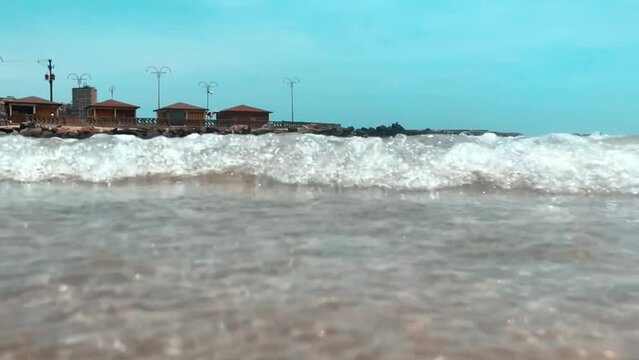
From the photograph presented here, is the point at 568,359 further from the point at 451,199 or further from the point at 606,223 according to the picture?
the point at 451,199

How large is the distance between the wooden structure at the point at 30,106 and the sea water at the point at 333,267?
130 feet

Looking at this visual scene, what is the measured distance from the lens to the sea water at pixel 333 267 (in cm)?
152

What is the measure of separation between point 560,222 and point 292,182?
2738 millimetres

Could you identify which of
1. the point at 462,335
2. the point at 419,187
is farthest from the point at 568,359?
the point at 419,187

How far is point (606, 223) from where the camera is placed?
3.45 metres

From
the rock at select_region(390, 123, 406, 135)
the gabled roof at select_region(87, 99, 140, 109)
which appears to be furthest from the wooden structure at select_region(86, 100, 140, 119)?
the rock at select_region(390, 123, 406, 135)

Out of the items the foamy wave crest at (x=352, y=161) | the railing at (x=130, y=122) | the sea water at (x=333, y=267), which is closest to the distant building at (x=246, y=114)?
the railing at (x=130, y=122)

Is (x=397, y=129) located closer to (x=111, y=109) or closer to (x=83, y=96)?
(x=111, y=109)

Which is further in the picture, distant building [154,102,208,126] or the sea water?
distant building [154,102,208,126]

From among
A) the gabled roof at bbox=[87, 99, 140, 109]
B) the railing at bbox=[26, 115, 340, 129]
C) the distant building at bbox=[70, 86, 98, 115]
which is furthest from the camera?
the distant building at bbox=[70, 86, 98, 115]

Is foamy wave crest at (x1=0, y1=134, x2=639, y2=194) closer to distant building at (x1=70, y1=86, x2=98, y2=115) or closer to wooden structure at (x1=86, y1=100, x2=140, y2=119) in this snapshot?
wooden structure at (x1=86, y1=100, x2=140, y2=119)

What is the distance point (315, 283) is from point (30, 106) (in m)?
44.6

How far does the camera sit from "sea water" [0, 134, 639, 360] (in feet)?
4.98

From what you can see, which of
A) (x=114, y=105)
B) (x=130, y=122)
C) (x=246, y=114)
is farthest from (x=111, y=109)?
(x=246, y=114)
